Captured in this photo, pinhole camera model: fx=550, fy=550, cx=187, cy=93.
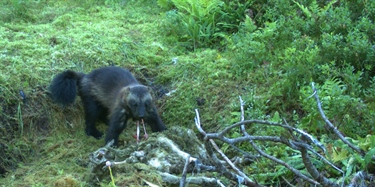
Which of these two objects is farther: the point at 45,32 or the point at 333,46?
the point at 45,32

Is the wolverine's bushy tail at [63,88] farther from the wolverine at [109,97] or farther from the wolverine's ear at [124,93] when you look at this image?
the wolverine's ear at [124,93]

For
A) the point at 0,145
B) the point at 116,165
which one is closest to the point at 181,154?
the point at 116,165

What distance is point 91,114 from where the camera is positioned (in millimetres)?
7160

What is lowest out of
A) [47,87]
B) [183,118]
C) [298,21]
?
[183,118]

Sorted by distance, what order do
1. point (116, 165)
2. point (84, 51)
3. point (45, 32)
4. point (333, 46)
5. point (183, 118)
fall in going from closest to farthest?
1. point (116, 165)
2. point (333, 46)
3. point (183, 118)
4. point (84, 51)
5. point (45, 32)

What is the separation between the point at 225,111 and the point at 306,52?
46.9 inches

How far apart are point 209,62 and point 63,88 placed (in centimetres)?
207

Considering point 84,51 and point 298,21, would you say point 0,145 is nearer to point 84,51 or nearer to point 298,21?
point 84,51

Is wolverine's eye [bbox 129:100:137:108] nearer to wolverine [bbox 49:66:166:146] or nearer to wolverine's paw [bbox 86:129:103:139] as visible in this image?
wolverine [bbox 49:66:166:146]

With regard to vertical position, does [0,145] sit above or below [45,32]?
below

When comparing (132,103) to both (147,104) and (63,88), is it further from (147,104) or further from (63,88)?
(63,88)

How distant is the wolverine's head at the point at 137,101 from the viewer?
6637 mm

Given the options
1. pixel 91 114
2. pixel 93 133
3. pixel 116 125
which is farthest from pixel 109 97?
pixel 116 125

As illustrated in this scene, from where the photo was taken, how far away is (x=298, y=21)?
7.22 metres
